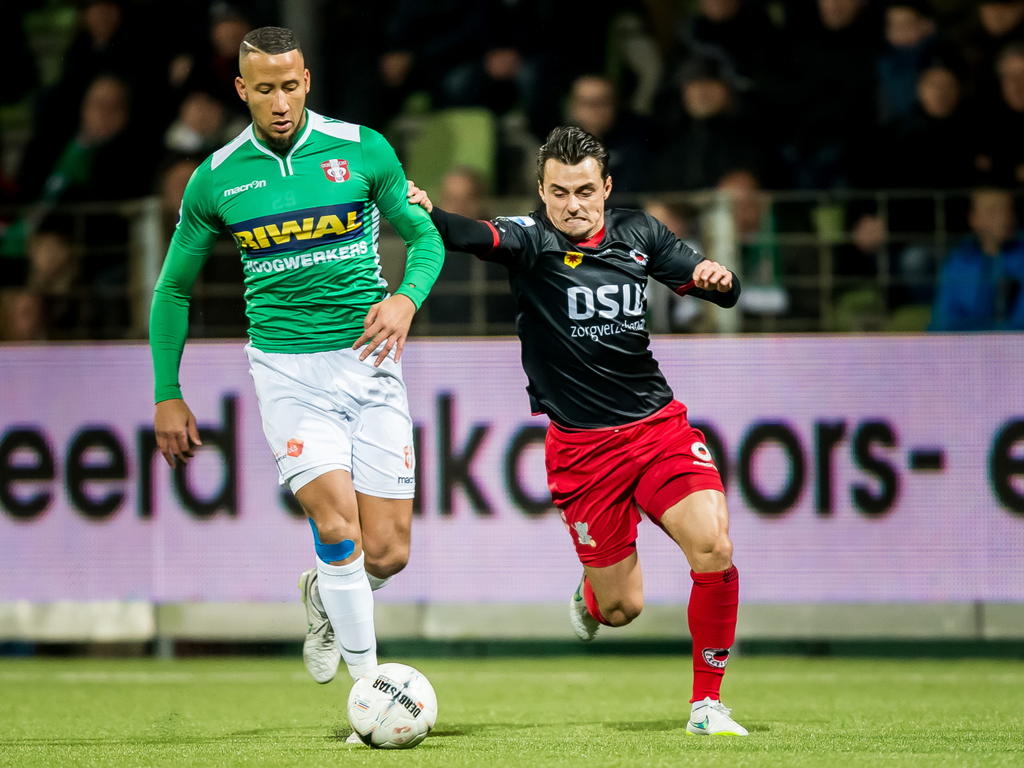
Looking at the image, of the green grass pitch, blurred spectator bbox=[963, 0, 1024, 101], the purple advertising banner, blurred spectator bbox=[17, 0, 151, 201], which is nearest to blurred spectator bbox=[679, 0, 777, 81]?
blurred spectator bbox=[963, 0, 1024, 101]

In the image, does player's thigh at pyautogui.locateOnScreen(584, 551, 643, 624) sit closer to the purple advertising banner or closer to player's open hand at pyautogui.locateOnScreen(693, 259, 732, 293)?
player's open hand at pyautogui.locateOnScreen(693, 259, 732, 293)

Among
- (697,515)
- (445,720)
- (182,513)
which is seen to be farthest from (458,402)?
(697,515)

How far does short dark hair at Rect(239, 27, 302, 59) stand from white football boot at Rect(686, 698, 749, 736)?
2.67 m

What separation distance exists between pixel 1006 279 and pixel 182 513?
4.61 meters

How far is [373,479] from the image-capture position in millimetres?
6172

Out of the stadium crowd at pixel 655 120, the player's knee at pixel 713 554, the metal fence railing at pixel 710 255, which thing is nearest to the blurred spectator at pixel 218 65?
the stadium crowd at pixel 655 120

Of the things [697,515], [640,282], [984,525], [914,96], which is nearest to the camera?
[697,515]

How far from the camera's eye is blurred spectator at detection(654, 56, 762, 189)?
33.5 ft

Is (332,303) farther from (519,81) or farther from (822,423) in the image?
(519,81)

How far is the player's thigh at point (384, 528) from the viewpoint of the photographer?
621 cm

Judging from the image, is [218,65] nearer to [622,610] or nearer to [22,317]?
[22,317]

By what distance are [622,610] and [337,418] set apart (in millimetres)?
1470

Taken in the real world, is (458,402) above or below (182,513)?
above

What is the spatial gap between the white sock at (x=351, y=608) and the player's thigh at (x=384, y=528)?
38 cm
